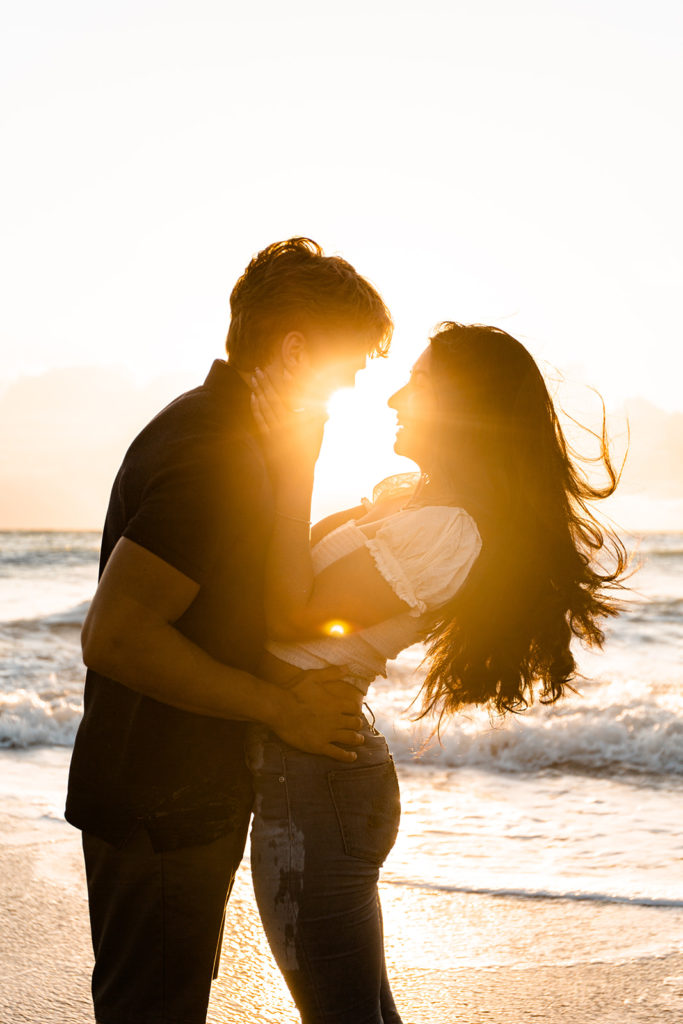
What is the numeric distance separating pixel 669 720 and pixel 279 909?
24.2 feet

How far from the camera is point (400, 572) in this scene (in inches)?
82.7

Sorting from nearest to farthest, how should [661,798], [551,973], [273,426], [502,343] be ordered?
[273,426] < [502,343] < [551,973] < [661,798]

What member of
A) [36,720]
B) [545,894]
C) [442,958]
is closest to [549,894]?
[545,894]

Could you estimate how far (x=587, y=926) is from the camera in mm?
4297

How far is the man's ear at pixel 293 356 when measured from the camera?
207 centimetres

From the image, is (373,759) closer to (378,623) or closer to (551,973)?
(378,623)

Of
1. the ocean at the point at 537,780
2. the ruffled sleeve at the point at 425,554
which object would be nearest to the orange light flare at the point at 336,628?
the ruffled sleeve at the point at 425,554

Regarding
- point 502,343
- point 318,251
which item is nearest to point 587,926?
point 502,343

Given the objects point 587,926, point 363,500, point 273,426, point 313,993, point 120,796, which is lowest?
point 587,926

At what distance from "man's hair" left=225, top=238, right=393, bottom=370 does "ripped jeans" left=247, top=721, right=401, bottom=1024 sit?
787 mm

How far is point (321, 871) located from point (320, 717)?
0.96 feet

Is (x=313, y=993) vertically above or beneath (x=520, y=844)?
above

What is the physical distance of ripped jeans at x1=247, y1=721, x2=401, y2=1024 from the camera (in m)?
1.98

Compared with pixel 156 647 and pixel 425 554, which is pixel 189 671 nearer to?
pixel 156 647
